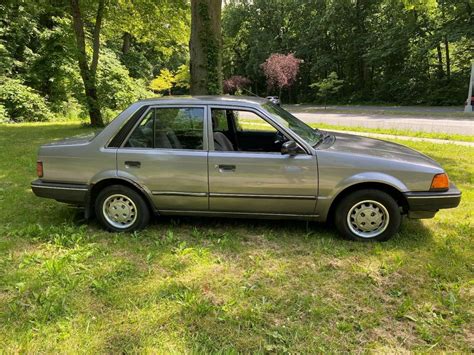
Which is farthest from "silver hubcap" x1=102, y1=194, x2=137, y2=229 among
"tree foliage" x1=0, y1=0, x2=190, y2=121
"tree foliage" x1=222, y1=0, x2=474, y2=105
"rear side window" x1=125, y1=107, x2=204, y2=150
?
"tree foliage" x1=222, y1=0, x2=474, y2=105

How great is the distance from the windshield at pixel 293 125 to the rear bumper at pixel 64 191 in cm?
243

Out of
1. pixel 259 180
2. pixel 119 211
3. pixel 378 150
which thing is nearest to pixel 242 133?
pixel 259 180

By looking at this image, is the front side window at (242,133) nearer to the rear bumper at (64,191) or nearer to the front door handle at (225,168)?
the front door handle at (225,168)

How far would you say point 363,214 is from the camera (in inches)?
171

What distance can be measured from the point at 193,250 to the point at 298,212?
49.8 inches

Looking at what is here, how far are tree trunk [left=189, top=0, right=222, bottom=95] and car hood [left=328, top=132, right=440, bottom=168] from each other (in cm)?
461

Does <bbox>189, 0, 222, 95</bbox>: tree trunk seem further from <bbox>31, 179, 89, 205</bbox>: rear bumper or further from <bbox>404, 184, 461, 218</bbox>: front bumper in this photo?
<bbox>404, 184, 461, 218</bbox>: front bumper

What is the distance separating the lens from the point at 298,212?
443cm

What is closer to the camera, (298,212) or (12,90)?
(298,212)

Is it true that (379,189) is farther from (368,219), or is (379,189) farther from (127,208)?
(127,208)

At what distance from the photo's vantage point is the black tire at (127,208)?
468 cm

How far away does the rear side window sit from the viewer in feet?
15.0

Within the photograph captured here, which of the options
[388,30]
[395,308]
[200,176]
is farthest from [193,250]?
[388,30]

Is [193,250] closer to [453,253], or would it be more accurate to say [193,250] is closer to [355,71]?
[453,253]
